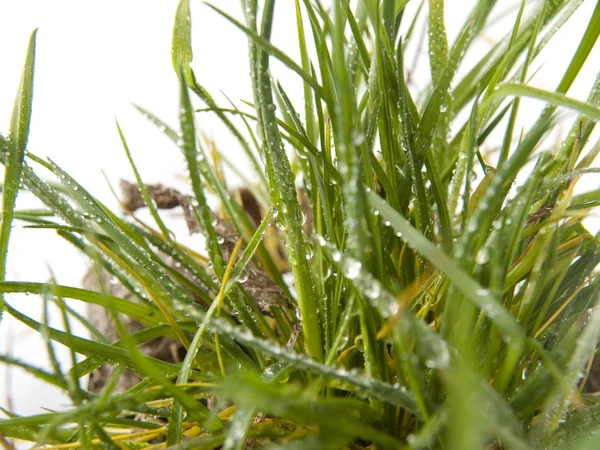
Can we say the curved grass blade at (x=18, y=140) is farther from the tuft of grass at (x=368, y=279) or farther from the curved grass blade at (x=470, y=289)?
the curved grass blade at (x=470, y=289)

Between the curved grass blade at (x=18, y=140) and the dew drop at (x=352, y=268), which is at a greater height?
the curved grass blade at (x=18, y=140)

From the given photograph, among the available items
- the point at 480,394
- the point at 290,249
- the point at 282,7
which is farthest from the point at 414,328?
the point at 282,7

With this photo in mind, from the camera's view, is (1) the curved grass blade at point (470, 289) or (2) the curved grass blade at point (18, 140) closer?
(1) the curved grass blade at point (470, 289)

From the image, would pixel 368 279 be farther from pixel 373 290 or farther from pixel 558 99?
pixel 558 99

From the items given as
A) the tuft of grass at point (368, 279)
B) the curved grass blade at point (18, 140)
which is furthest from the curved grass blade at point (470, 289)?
the curved grass blade at point (18, 140)

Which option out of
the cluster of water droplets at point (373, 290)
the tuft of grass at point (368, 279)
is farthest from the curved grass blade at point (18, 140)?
the cluster of water droplets at point (373, 290)

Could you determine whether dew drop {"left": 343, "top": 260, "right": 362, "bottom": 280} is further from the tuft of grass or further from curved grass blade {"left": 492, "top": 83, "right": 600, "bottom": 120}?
curved grass blade {"left": 492, "top": 83, "right": 600, "bottom": 120}

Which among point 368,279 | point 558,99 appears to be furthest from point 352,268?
point 558,99

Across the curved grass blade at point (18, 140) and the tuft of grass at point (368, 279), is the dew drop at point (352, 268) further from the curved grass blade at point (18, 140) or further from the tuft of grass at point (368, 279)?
the curved grass blade at point (18, 140)

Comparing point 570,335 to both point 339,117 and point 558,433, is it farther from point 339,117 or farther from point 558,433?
point 339,117
